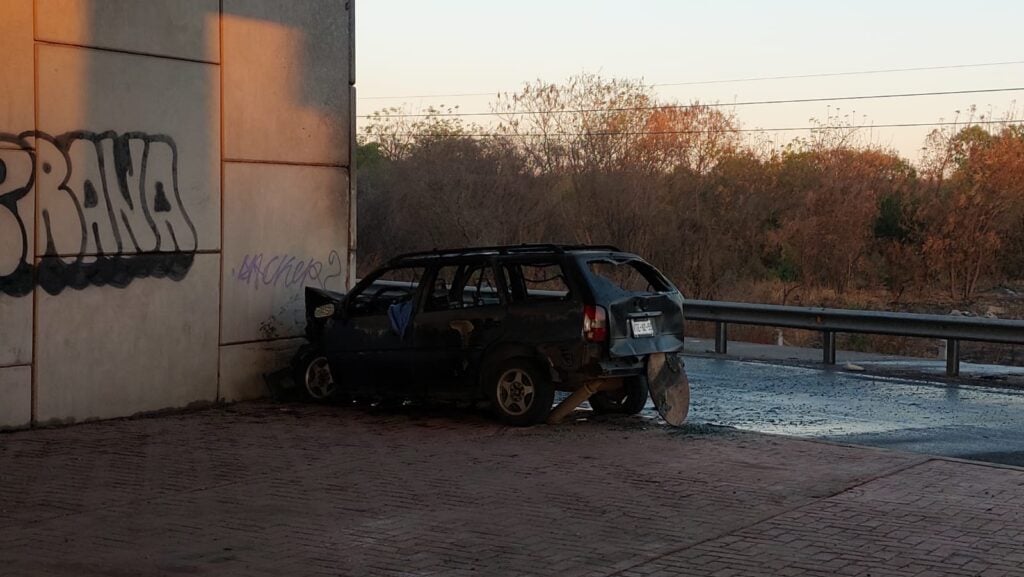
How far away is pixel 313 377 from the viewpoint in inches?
532

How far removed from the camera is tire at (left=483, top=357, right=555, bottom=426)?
38.3 feet

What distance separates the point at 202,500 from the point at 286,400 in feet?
16.7

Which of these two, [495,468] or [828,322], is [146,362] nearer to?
[495,468]

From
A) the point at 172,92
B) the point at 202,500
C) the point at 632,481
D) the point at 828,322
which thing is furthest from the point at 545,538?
the point at 828,322

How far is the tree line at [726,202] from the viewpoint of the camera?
41344 mm

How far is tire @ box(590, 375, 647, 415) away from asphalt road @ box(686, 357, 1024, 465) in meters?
0.57

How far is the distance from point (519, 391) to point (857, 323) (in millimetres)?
7542

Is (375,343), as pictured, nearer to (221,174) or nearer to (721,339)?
(221,174)

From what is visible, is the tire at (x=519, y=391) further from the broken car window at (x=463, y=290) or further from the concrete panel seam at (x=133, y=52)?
the concrete panel seam at (x=133, y=52)

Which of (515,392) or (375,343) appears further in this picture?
(375,343)

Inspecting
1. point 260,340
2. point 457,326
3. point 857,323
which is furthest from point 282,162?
point 857,323

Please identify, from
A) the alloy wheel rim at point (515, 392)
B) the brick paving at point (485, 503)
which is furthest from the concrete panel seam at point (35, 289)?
the alloy wheel rim at point (515, 392)

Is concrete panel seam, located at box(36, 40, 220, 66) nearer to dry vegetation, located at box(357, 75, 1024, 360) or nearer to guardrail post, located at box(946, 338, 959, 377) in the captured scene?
guardrail post, located at box(946, 338, 959, 377)

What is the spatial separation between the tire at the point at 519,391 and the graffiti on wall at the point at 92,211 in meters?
3.44
